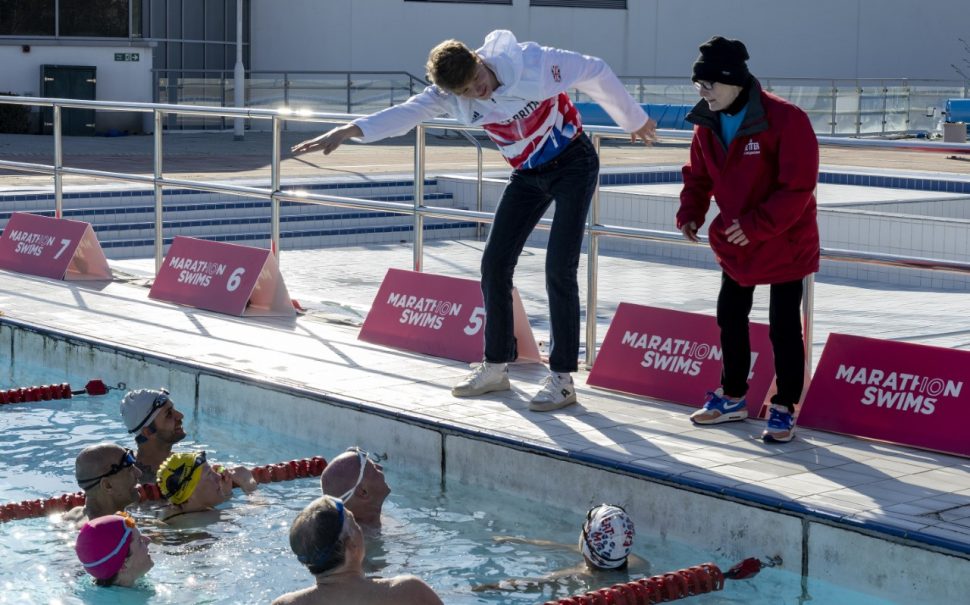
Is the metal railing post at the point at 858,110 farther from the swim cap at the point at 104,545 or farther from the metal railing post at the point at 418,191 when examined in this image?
the swim cap at the point at 104,545

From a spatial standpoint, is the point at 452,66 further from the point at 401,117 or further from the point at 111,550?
the point at 111,550

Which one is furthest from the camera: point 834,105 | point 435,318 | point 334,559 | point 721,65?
point 834,105

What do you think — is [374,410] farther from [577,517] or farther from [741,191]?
[741,191]

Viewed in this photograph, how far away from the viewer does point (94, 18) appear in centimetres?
2778

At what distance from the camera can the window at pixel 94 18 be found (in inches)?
1079

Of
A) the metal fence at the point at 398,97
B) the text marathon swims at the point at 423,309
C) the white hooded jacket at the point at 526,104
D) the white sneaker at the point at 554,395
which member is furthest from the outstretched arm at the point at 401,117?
the metal fence at the point at 398,97

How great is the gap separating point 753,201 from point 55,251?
6.73 meters

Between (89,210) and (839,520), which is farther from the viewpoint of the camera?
(89,210)

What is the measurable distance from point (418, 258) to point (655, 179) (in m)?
11.4

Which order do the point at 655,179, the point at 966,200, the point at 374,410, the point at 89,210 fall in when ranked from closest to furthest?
the point at 374,410 → the point at 89,210 → the point at 966,200 → the point at 655,179

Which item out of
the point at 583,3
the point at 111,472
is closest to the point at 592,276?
the point at 111,472

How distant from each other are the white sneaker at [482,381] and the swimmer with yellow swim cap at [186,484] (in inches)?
56.0

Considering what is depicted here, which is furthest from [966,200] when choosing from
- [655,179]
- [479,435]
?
[479,435]

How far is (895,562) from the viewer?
178 inches
